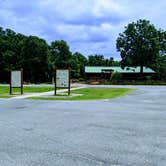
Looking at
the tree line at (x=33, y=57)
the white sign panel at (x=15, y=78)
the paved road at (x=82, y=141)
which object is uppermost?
the tree line at (x=33, y=57)

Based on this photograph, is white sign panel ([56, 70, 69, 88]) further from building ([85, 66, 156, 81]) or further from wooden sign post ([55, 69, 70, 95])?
building ([85, 66, 156, 81])

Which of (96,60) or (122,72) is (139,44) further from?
(96,60)

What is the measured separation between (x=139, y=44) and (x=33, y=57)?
21878 mm

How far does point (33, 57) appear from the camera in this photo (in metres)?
72.2

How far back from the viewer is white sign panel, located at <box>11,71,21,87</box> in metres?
28.3

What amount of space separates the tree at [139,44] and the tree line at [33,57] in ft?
34.7

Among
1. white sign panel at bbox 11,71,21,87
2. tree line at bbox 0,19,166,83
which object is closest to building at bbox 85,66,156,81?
tree line at bbox 0,19,166,83

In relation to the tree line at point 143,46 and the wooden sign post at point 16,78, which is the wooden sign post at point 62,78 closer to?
the wooden sign post at point 16,78

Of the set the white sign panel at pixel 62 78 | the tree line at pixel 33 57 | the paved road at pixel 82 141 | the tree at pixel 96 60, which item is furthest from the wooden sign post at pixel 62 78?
the tree at pixel 96 60

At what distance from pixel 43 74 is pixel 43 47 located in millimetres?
5043

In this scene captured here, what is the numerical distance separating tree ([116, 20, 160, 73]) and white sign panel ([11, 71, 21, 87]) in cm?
5197

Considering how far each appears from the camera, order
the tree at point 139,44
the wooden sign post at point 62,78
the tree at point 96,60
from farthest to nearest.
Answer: the tree at point 96,60, the tree at point 139,44, the wooden sign post at point 62,78

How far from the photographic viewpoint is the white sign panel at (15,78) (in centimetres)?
2833

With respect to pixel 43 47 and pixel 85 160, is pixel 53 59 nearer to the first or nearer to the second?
pixel 43 47
